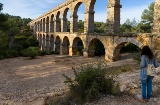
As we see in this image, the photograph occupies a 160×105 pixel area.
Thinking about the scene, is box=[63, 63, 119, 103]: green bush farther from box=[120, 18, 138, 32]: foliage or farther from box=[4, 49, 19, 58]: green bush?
box=[120, 18, 138, 32]: foliage

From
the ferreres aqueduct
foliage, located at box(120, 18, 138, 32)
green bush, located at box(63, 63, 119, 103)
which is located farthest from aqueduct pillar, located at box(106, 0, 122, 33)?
foliage, located at box(120, 18, 138, 32)

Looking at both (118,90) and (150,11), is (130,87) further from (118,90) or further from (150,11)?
(150,11)

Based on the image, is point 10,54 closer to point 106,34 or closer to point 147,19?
point 106,34

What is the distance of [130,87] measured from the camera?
5.62 metres

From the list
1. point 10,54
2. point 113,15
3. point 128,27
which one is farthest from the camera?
point 128,27

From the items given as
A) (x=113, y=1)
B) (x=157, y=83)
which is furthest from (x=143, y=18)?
(x=157, y=83)

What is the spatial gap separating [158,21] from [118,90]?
6535mm

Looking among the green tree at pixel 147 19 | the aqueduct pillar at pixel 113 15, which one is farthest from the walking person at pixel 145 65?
the green tree at pixel 147 19

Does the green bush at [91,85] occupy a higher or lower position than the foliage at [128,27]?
lower

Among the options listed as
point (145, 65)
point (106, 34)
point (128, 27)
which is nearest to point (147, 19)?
point (128, 27)

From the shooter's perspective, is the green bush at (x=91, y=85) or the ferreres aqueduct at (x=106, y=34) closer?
the green bush at (x=91, y=85)

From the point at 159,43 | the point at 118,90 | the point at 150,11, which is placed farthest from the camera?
the point at 150,11

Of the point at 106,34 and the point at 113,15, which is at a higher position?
the point at 113,15

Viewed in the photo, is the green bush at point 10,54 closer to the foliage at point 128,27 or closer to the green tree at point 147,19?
the foliage at point 128,27
